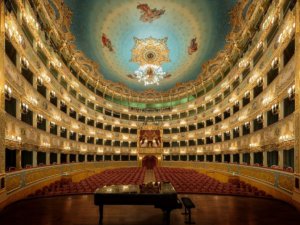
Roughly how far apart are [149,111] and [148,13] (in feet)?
72.6

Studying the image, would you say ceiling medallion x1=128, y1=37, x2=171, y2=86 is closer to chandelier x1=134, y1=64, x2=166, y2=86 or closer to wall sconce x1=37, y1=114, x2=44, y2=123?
chandelier x1=134, y1=64, x2=166, y2=86

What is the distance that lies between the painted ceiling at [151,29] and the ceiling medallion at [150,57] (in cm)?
26

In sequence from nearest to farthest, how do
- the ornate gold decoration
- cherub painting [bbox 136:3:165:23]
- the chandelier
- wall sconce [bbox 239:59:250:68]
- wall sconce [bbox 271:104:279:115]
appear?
wall sconce [bbox 271:104:279:115] → wall sconce [bbox 239:59:250:68] → cherub painting [bbox 136:3:165:23] → the ornate gold decoration → the chandelier

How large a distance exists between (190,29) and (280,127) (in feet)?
61.7

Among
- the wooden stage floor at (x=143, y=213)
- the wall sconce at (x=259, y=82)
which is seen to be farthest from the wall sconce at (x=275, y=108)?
the wooden stage floor at (x=143, y=213)

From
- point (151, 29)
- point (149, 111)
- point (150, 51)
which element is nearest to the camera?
point (151, 29)

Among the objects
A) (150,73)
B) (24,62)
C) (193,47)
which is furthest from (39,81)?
(193,47)

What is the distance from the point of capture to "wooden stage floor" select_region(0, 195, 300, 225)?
29.4 ft

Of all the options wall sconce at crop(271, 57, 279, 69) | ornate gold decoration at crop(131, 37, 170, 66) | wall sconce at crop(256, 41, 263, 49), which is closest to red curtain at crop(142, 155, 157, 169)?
ornate gold decoration at crop(131, 37, 170, 66)

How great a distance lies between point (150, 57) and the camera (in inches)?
1473

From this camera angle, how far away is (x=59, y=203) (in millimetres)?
12406

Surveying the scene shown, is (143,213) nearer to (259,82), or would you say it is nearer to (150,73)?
(259,82)

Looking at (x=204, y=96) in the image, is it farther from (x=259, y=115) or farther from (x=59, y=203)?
(x=59, y=203)

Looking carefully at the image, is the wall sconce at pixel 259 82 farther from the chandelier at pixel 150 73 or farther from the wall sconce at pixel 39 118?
the wall sconce at pixel 39 118
